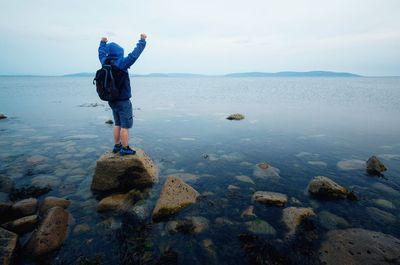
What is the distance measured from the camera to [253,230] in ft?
19.4

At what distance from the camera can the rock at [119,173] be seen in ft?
25.1

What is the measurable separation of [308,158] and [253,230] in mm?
6586

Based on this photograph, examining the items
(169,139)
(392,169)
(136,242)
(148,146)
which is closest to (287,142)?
(392,169)

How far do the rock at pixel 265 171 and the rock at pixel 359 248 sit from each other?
3372mm

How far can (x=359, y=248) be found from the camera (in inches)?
199

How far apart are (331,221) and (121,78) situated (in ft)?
22.4

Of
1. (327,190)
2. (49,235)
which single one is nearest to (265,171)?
(327,190)

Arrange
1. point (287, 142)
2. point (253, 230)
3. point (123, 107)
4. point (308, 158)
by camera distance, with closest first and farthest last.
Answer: point (253, 230) < point (123, 107) < point (308, 158) < point (287, 142)

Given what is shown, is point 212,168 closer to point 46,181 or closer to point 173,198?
point 173,198

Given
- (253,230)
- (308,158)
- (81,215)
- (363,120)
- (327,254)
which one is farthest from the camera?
(363,120)

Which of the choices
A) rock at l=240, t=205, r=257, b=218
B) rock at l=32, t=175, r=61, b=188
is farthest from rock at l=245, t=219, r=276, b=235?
rock at l=32, t=175, r=61, b=188

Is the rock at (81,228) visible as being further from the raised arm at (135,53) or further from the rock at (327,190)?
the rock at (327,190)

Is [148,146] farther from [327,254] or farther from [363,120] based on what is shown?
[363,120]

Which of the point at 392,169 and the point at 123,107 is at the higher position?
the point at 123,107
